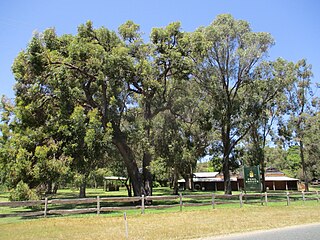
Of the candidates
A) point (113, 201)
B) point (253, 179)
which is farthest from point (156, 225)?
point (253, 179)

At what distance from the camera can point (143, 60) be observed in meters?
20.9

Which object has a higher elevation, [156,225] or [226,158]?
[226,158]

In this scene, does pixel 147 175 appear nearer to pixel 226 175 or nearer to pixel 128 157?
pixel 128 157

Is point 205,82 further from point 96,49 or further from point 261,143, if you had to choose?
point 261,143

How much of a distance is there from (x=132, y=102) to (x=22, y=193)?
1424cm

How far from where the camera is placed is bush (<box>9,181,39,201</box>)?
52.0ft

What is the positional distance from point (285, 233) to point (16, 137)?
15629 millimetres

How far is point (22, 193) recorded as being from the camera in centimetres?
1586

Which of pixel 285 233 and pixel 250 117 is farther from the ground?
pixel 250 117

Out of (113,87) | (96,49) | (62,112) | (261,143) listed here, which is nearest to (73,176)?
(62,112)

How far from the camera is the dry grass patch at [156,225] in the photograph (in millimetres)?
10438

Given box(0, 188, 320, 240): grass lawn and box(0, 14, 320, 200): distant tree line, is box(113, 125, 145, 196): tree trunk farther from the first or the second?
box(0, 188, 320, 240): grass lawn

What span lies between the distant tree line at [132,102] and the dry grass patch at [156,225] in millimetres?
4537

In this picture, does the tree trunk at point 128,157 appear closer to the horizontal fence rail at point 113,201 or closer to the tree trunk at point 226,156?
the horizontal fence rail at point 113,201
